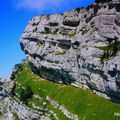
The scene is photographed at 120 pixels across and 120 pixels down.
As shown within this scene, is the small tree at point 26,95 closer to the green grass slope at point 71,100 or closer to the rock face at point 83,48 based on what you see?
the green grass slope at point 71,100

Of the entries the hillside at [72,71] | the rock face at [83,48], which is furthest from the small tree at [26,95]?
the rock face at [83,48]

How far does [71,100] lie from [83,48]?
15.7 m

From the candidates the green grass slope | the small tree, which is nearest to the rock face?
the green grass slope

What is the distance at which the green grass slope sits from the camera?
96688mm

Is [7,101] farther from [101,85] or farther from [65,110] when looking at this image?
[101,85]

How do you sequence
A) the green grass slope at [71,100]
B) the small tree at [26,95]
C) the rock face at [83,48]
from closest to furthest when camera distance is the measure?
the green grass slope at [71,100]
the rock face at [83,48]
the small tree at [26,95]

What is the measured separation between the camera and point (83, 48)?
11269cm

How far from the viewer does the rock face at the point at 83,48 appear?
101663 millimetres

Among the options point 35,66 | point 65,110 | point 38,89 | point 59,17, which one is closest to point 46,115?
point 65,110

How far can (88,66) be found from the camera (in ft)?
354

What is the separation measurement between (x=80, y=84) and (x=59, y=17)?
44.5 metres

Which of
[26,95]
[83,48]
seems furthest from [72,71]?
[26,95]

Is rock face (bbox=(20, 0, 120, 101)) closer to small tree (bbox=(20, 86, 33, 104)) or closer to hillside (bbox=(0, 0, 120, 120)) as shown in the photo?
hillside (bbox=(0, 0, 120, 120))

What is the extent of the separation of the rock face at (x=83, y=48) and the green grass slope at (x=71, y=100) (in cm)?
239
